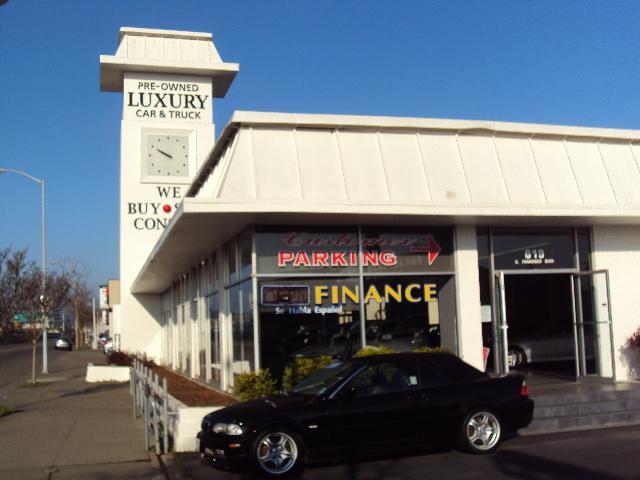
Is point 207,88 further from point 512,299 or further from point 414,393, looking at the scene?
point 414,393

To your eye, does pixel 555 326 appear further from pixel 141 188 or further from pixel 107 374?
pixel 141 188

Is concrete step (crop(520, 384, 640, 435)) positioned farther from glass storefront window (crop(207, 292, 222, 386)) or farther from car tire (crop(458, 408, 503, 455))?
glass storefront window (crop(207, 292, 222, 386))

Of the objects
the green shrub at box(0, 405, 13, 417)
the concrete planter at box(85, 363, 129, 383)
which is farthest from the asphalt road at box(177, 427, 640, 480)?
the concrete planter at box(85, 363, 129, 383)

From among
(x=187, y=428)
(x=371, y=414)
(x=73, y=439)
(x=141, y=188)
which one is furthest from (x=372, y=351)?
(x=141, y=188)

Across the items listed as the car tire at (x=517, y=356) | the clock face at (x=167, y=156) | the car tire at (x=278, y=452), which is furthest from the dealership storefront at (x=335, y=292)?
the clock face at (x=167, y=156)

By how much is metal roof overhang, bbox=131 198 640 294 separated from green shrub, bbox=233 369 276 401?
269 cm

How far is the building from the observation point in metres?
13.4

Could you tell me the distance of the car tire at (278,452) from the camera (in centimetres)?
902

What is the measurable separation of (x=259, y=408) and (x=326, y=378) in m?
1.15

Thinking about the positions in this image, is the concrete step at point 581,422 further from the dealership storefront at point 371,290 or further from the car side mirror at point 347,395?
the car side mirror at point 347,395

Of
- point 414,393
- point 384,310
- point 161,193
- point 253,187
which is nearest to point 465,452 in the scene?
point 414,393

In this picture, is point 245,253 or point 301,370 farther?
point 245,253

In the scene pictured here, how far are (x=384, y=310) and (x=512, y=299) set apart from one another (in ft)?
23.0

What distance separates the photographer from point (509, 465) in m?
9.40
